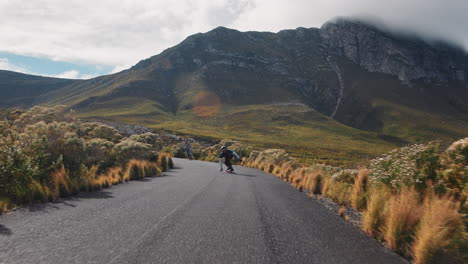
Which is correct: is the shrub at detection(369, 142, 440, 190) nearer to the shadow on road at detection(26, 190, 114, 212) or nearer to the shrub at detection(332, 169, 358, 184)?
the shrub at detection(332, 169, 358, 184)

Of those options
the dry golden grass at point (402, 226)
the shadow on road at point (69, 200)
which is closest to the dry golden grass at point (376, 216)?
the dry golden grass at point (402, 226)

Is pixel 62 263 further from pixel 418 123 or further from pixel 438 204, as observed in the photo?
pixel 418 123

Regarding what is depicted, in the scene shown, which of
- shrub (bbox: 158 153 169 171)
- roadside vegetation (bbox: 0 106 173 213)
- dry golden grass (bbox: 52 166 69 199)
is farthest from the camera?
shrub (bbox: 158 153 169 171)

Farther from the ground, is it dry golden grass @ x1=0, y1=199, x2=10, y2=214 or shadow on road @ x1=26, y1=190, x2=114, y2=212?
dry golden grass @ x1=0, y1=199, x2=10, y2=214

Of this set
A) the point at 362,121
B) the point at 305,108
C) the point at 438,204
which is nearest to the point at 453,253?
the point at 438,204

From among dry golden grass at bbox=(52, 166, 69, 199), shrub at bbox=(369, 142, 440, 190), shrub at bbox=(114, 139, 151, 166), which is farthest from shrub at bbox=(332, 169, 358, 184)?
shrub at bbox=(114, 139, 151, 166)

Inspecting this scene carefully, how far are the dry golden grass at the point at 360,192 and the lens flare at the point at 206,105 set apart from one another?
15565 centimetres

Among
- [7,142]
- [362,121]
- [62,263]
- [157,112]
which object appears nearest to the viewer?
[62,263]

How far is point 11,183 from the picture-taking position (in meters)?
7.04

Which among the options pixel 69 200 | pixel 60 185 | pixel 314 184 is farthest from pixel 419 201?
pixel 60 185

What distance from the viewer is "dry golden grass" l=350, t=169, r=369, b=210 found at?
7.91 m

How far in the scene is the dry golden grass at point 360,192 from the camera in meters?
7.91

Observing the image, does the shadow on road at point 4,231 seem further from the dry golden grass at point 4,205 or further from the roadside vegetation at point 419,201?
the roadside vegetation at point 419,201

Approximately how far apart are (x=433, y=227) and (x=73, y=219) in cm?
704
